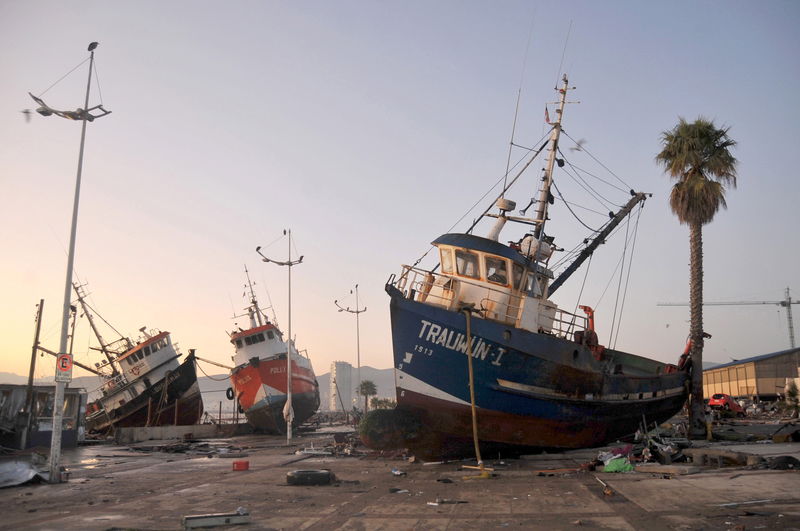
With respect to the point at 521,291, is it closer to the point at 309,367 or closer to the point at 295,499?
the point at 295,499

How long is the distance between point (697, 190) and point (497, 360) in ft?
45.9

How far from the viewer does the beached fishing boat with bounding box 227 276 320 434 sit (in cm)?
3891

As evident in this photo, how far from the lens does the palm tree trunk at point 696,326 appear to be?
23.5 meters

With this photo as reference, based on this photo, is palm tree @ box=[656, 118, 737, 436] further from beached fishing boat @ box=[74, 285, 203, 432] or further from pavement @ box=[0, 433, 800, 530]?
beached fishing boat @ box=[74, 285, 203, 432]

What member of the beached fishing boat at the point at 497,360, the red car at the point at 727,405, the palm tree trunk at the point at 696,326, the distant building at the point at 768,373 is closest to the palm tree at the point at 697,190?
the palm tree trunk at the point at 696,326

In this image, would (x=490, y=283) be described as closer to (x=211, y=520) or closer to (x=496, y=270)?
(x=496, y=270)

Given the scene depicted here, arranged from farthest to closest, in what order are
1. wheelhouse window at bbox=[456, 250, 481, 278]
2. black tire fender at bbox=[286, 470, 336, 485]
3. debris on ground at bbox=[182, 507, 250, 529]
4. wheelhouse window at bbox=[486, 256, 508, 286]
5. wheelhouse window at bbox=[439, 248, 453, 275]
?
wheelhouse window at bbox=[439, 248, 453, 275] < wheelhouse window at bbox=[456, 250, 481, 278] < wheelhouse window at bbox=[486, 256, 508, 286] < black tire fender at bbox=[286, 470, 336, 485] < debris on ground at bbox=[182, 507, 250, 529]

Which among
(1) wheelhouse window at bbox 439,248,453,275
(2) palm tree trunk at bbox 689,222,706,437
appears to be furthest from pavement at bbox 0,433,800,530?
(2) palm tree trunk at bbox 689,222,706,437

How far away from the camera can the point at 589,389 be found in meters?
18.0

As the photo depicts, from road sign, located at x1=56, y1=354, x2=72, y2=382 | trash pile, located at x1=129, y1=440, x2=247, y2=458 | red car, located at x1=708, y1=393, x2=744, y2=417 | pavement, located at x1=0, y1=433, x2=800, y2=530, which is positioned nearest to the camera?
pavement, located at x1=0, y1=433, x2=800, y2=530

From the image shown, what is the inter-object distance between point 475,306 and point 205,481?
30.0 feet

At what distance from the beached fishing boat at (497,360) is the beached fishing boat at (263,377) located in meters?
22.3

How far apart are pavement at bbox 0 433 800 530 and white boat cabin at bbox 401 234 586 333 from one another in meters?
4.49

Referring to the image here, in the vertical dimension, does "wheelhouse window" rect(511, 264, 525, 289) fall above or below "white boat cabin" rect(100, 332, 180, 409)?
above
